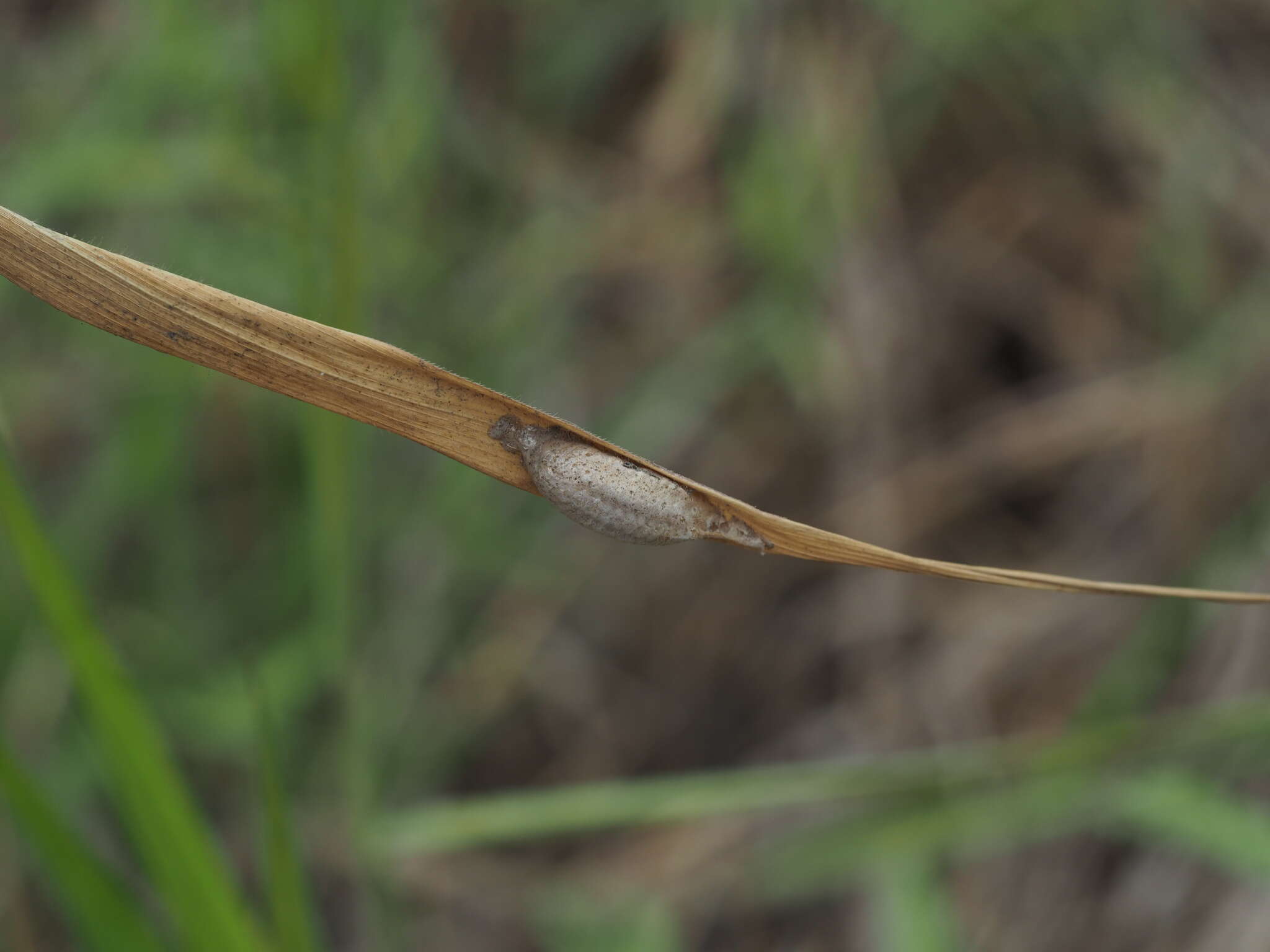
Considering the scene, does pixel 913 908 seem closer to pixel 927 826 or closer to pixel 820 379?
pixel 927 826

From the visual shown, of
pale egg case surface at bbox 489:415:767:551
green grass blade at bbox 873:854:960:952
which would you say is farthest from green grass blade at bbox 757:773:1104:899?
pale egg case surface at bbox 489:415:767:551

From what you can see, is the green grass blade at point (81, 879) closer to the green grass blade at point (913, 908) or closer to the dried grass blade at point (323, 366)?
the dried grass blade at point (323, 366)

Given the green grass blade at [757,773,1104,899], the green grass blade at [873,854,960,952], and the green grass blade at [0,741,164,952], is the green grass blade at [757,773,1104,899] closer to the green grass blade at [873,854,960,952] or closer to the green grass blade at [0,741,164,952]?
the green grass blade at [873,854,960,952]

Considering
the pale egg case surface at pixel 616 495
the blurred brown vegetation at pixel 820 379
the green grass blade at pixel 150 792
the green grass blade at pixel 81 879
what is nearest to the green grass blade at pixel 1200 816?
the blurred brown vegetation at pixel 820 379

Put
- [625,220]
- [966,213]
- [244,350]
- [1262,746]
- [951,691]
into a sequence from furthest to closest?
[966,213], [625,220], [951,691], [1262,746], [244,350]

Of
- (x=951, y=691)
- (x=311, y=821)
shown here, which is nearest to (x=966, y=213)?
(x=951, y=691)

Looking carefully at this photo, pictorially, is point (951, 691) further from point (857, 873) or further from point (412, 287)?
point (412, 287)
